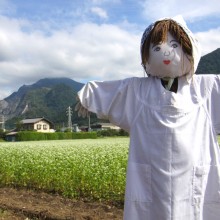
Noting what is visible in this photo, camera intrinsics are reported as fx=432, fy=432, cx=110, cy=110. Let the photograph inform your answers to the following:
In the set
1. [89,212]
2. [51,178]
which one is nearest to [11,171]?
[51,178]

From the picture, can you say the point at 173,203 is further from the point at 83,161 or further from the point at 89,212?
the point at 83,161

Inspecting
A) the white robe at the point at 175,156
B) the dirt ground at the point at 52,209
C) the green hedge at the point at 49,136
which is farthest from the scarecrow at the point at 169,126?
the green hedge at the point at 49,136

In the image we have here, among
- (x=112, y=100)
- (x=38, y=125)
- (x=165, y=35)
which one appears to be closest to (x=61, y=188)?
(x=112, y=100)

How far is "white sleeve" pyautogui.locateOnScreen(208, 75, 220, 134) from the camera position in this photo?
3.66m

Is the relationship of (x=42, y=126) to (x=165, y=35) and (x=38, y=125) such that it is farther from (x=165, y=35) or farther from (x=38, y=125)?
(x=165, y=35)

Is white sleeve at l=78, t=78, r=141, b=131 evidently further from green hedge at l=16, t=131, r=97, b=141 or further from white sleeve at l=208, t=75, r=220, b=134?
green hedge at l=16, t=131, r=97, b=141

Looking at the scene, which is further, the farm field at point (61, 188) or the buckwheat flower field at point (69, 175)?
the buckwheat flower field at point (69, 175)

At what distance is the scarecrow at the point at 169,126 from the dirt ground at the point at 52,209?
117 inches

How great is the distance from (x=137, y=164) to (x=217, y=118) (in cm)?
79

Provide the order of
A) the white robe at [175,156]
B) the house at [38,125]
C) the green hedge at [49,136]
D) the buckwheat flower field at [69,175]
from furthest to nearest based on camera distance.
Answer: the house at [38,125], the green hedge at [49,136], the buckwheat flower field at [69,175], the white robe at [175,156]

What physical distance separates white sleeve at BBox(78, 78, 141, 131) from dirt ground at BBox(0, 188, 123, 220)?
9.51ft

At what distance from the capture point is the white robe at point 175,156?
135 inches

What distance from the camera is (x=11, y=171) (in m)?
10.3

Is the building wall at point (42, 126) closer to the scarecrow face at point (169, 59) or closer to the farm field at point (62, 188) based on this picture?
the farm field at point (62, 188)
